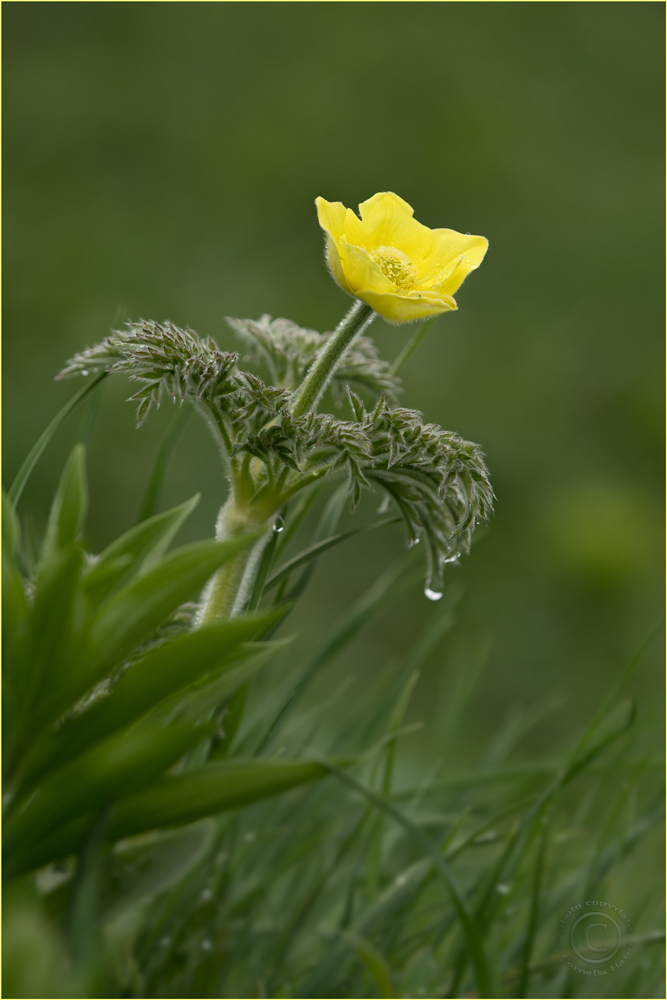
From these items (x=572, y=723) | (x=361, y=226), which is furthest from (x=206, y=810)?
(x=572, y=723)

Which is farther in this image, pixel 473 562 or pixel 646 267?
pixel 646 267

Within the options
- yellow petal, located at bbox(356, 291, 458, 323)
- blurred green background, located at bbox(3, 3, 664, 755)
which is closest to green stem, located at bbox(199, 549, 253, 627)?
yellow petal, located at bbox(356, 291, 458, 323)

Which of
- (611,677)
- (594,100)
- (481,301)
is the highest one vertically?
(594,100)

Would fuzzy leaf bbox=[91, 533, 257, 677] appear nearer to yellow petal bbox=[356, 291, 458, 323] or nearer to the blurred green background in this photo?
yellow petal bbox=[356, 291, 458, 323]

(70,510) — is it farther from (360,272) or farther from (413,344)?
(413,344)

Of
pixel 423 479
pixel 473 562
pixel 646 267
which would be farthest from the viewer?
pixel 646 267

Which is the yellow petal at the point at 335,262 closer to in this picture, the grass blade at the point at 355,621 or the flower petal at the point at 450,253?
the flower petal at the point at 450,253

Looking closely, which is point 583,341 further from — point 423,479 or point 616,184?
point 423,479

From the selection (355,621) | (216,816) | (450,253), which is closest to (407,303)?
(450,253)
